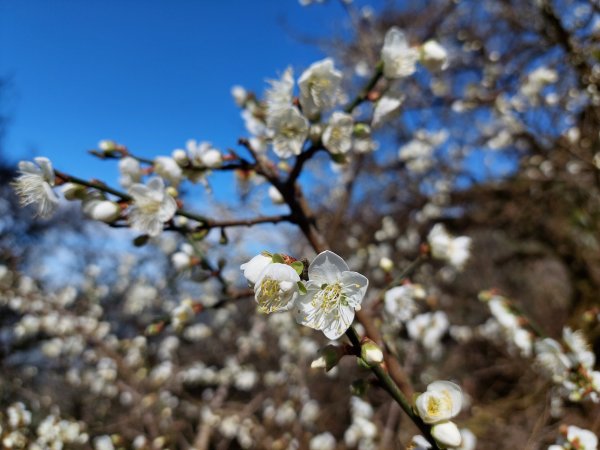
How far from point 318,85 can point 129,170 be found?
2.11ft

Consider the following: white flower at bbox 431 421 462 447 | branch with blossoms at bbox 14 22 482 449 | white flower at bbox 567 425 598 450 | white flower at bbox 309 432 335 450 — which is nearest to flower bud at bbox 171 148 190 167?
branch with blossoms at bbox 14 22 482 449

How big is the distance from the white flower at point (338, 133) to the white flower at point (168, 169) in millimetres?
461

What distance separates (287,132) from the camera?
48.4 inches

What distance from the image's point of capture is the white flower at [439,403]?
818 millimetres

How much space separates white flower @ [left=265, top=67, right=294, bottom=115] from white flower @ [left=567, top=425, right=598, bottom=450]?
129 centimetres

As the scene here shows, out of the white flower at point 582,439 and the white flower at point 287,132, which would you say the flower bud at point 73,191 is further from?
the white flower at point 582,439

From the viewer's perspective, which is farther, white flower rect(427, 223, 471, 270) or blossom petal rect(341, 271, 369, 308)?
white flower rect(427, 223, 471, 270)

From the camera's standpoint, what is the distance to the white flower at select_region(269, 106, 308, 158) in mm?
1190

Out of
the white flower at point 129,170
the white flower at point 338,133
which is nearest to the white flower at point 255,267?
the white flower at point 338,133

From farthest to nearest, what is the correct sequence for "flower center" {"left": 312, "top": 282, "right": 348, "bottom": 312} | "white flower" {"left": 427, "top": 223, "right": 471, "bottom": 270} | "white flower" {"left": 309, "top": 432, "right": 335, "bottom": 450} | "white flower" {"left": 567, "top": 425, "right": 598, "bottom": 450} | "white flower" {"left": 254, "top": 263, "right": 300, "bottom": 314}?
"white flower" {"left": 309, "top": 432, "right": 335, "bottom": 450} → "white flower" {"left": 427, "top": 223, "right": 471, "bottom": 270} → "white flower" {"left": 567, "top": 425, "right": 598, "bottom": 450} → "flower center" {"left": 312, "top": 282, "right": 348, "bottom": 312} → "white flower" {"left": 254, "top": 263, "right": 300, "bottom": 314}

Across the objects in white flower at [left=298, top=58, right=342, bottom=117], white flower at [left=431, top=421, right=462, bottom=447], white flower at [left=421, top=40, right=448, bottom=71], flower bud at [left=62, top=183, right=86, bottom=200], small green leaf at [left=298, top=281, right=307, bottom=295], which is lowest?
white flower at [left=431, top=421, right=462, bottom=447]

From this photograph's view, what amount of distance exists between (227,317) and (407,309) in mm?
5268

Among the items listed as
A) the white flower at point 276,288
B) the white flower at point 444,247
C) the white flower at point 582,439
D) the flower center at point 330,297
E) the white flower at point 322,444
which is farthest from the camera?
the white flower at point 322,444

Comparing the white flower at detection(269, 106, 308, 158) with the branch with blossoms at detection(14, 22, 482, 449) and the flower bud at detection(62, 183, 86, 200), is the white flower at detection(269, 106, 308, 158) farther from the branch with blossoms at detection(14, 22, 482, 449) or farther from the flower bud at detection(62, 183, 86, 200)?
the flower bud at detection(62, 183, 86, 200)
